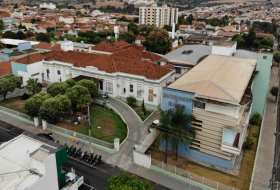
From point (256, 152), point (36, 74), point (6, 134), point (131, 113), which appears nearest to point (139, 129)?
point (131, 113)

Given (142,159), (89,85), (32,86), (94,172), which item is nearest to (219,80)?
(142,159)

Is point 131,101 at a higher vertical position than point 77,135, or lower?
higher

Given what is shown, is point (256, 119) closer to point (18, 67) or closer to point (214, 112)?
point (214, 112)

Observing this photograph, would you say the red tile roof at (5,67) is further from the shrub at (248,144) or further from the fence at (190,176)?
the shrub at (248,144)

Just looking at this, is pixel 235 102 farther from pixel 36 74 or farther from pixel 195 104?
pixel 36 74

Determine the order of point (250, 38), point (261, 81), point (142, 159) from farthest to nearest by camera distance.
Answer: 1. point (250, 38)
2. point (261, 81)
3. point (142, 159)

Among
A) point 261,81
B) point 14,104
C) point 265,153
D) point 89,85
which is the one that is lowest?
point 265,153

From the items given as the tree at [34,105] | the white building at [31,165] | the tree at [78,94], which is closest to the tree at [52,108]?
the tree at [34,105]
